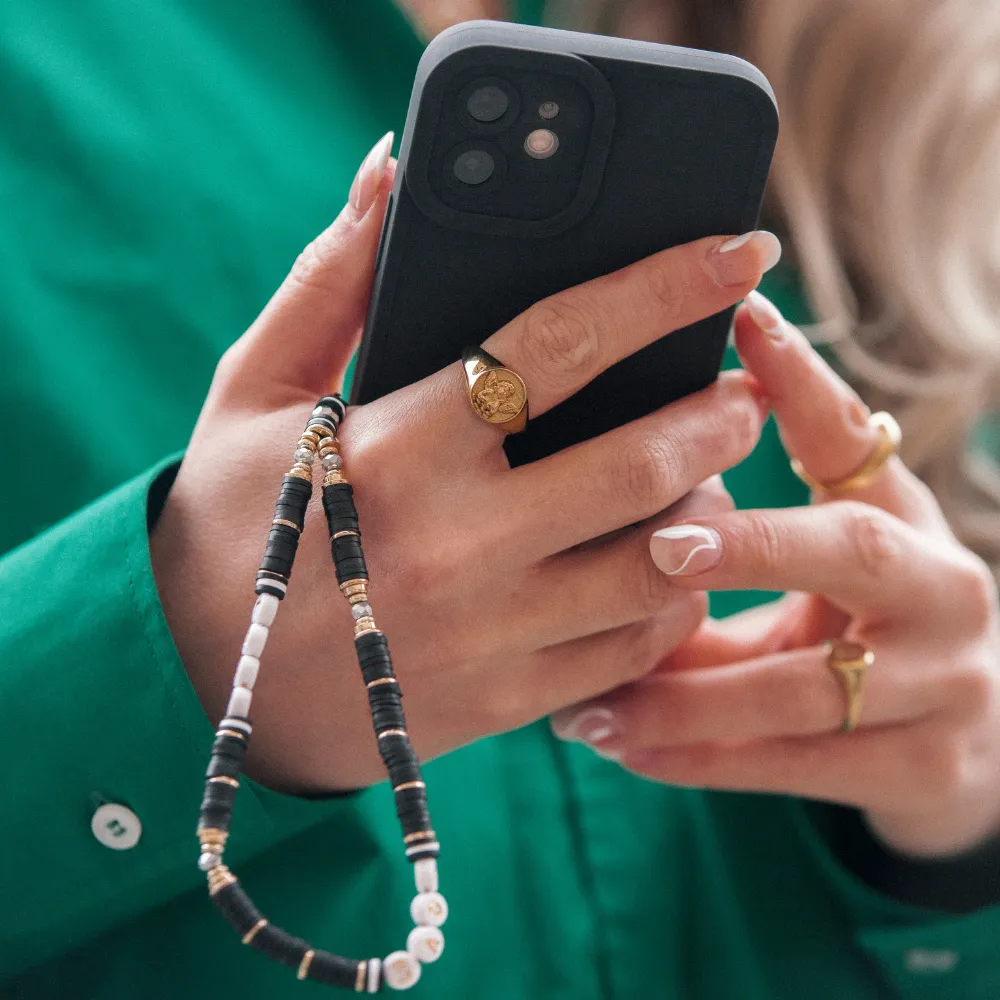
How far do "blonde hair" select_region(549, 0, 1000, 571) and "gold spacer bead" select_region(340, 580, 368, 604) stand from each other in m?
0.73

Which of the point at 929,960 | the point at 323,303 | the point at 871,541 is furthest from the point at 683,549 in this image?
the point at 929,960

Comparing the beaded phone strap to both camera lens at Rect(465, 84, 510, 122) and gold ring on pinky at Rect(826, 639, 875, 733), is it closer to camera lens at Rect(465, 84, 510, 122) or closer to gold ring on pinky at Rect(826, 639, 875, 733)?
camera lens at Rect(465, 84, 510, 122)

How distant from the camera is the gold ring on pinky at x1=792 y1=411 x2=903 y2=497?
2.24 feet

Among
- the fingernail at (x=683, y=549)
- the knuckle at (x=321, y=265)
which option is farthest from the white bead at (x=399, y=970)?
the knuckle at (x=321, y=265)

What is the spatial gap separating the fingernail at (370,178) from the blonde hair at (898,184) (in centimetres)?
55

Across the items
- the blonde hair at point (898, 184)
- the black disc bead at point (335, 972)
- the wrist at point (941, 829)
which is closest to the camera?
the black disc bead at point (335, 972)

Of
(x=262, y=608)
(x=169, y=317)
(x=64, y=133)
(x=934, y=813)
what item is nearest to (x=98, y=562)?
(x=262, y=608)

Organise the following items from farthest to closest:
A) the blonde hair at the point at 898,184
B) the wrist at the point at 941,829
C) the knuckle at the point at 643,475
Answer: the blonde hair at the point at 898,184 → the wrist at the point at 941,829 → the knuckle at the point at 643,475

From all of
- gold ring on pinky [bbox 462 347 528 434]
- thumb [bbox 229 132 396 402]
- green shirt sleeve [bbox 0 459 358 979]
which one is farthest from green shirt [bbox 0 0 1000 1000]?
gold ring on pinky [bbox 462 347 528 434]

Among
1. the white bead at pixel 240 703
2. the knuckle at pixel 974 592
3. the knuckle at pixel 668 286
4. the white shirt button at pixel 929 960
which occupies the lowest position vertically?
the white shirt button at pixel 929 960

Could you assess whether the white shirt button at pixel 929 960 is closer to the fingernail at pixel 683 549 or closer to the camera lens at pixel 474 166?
the fingernail at pixel 683 549

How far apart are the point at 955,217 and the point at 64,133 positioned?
3.10 ft

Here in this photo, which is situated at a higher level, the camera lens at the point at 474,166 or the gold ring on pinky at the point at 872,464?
the camera lens at the point at 474,166

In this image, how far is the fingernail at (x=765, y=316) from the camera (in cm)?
59
